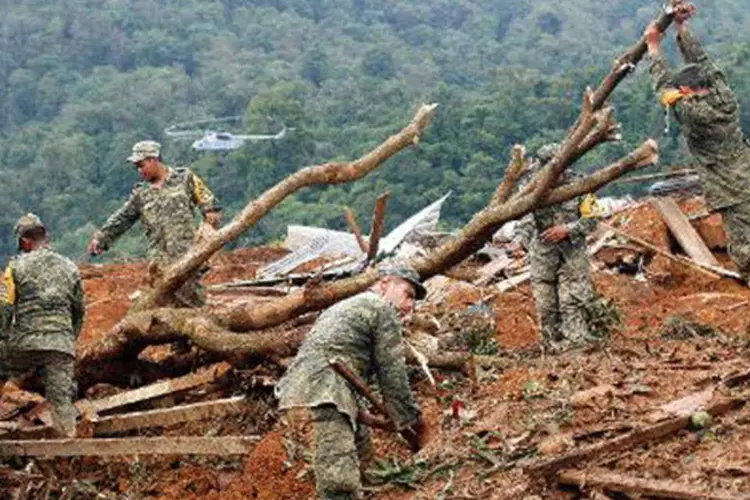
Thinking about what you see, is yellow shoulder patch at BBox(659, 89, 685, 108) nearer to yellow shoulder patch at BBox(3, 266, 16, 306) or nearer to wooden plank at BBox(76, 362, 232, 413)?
wooden plank at BBox(76, 362, 232, 413)

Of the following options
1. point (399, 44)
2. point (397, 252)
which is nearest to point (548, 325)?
point (397, 252)

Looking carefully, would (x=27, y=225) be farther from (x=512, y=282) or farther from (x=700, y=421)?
(x=512, y=282)

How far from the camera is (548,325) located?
31.0 feet

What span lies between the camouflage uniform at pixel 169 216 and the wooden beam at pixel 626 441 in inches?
162

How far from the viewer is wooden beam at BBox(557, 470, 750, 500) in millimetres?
4980

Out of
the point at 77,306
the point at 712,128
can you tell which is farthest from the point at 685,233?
the point at 77,306

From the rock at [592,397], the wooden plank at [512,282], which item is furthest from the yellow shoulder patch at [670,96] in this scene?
the wooden plank at [512,282]

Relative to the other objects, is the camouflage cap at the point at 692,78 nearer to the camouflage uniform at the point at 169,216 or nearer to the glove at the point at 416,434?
the camouflage uniform at the point at 169,216

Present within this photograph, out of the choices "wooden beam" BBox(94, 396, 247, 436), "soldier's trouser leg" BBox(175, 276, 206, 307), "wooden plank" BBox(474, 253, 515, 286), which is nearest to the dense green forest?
"wooden plank" BBox(474, 253, 515, 286)

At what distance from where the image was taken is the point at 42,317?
302 inches

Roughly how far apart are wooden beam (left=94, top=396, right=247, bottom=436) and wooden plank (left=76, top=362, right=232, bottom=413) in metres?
0.22

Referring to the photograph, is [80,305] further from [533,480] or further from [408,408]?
[533,480]

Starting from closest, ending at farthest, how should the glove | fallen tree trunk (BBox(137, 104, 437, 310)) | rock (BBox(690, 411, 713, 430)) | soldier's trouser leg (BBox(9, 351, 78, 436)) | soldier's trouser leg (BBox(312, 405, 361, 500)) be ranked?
1. rock (BBox(690, 411, 713, 430))
2. soldier's trouser leg (BBox(312, 405, 361, 500))
3. the glove
4. soldier's trouser leg (BBox(9, 351, 78, 436))
5. fallen tree trunk (BBox(137, 104, 437, 310))

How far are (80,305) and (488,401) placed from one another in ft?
9.29
